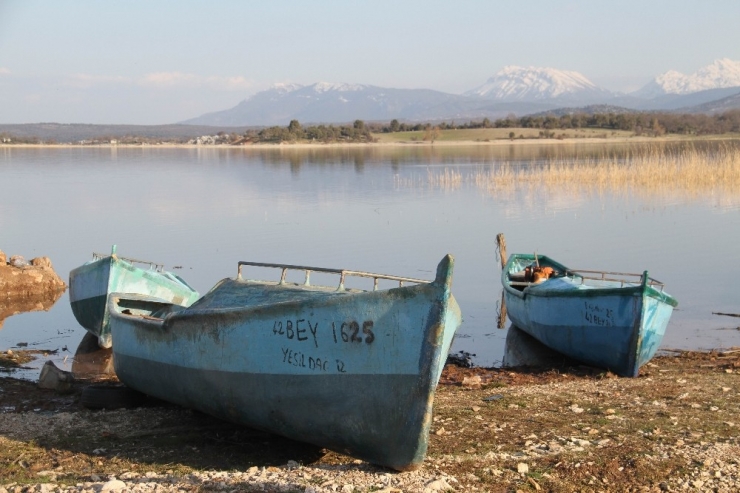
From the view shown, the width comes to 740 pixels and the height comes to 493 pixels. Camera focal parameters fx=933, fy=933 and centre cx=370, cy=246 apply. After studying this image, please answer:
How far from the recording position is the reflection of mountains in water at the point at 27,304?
62.0 ft

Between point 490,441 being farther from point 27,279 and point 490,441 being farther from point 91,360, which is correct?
point 27,279

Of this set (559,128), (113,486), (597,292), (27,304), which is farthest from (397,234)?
(559,128)

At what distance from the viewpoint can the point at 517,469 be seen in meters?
7.63

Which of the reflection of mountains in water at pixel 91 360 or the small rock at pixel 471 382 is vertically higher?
the small rock at pixel 471 382

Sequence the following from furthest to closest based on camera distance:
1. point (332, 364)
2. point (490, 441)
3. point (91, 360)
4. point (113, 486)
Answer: point (91, 360)
point (490, 441)
point (332, 364)
point (113, 486)

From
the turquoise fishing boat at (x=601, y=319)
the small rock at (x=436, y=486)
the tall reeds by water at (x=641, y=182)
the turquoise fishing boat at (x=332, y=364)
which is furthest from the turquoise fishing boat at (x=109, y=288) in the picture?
the tall reeds by water at (x=641, y=182)

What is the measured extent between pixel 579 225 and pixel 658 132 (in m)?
96.0

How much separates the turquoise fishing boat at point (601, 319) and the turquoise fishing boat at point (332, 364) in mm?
4771

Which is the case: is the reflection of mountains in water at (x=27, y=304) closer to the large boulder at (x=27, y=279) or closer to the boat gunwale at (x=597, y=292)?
the large boulder at (x=27, y=279)

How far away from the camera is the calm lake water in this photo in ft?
60.1

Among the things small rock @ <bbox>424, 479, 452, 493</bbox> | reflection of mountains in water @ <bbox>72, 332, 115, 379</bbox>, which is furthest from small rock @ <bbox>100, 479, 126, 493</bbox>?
reflection of mountains in water @ <bbox>72, 332, 115, 379</bbox>

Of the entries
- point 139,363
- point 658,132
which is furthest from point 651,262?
point 658,132

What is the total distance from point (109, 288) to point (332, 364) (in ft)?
28.7

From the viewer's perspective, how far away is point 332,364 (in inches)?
317
